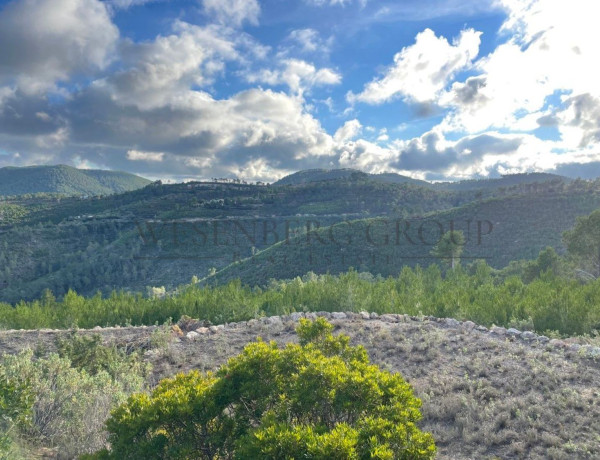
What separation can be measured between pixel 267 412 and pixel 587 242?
2633 cm

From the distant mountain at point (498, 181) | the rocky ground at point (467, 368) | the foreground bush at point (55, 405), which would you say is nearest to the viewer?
the foreground bush at point (55, 405)

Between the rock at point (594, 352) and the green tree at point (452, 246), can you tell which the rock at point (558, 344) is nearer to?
the rock at point (594, 352)

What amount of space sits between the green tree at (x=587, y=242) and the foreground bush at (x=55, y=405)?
25.9 metres

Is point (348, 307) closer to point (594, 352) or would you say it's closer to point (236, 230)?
point (594, 352)

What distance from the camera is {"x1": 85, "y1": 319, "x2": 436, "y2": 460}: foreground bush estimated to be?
3119 millimetres

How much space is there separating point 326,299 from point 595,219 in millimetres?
18316

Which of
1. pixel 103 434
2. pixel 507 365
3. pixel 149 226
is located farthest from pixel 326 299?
pixel 149 226

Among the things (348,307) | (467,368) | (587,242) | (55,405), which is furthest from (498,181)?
(55,405)

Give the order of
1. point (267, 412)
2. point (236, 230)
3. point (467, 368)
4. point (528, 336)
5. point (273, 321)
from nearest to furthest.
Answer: point (267, 412) → point (467, 368) → point (528, 336) → point (273, 321) → point (236, 230)

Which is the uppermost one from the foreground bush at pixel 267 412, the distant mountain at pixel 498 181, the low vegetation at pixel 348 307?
the distant mountain at pixel 498 181

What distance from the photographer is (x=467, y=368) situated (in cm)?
713

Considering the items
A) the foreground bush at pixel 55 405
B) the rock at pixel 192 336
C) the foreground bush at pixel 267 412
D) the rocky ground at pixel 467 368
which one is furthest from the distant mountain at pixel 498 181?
the foreground bush at pixel 267 412

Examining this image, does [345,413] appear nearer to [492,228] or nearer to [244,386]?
[244,386]

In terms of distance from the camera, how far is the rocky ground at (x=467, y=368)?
16.1 feet
